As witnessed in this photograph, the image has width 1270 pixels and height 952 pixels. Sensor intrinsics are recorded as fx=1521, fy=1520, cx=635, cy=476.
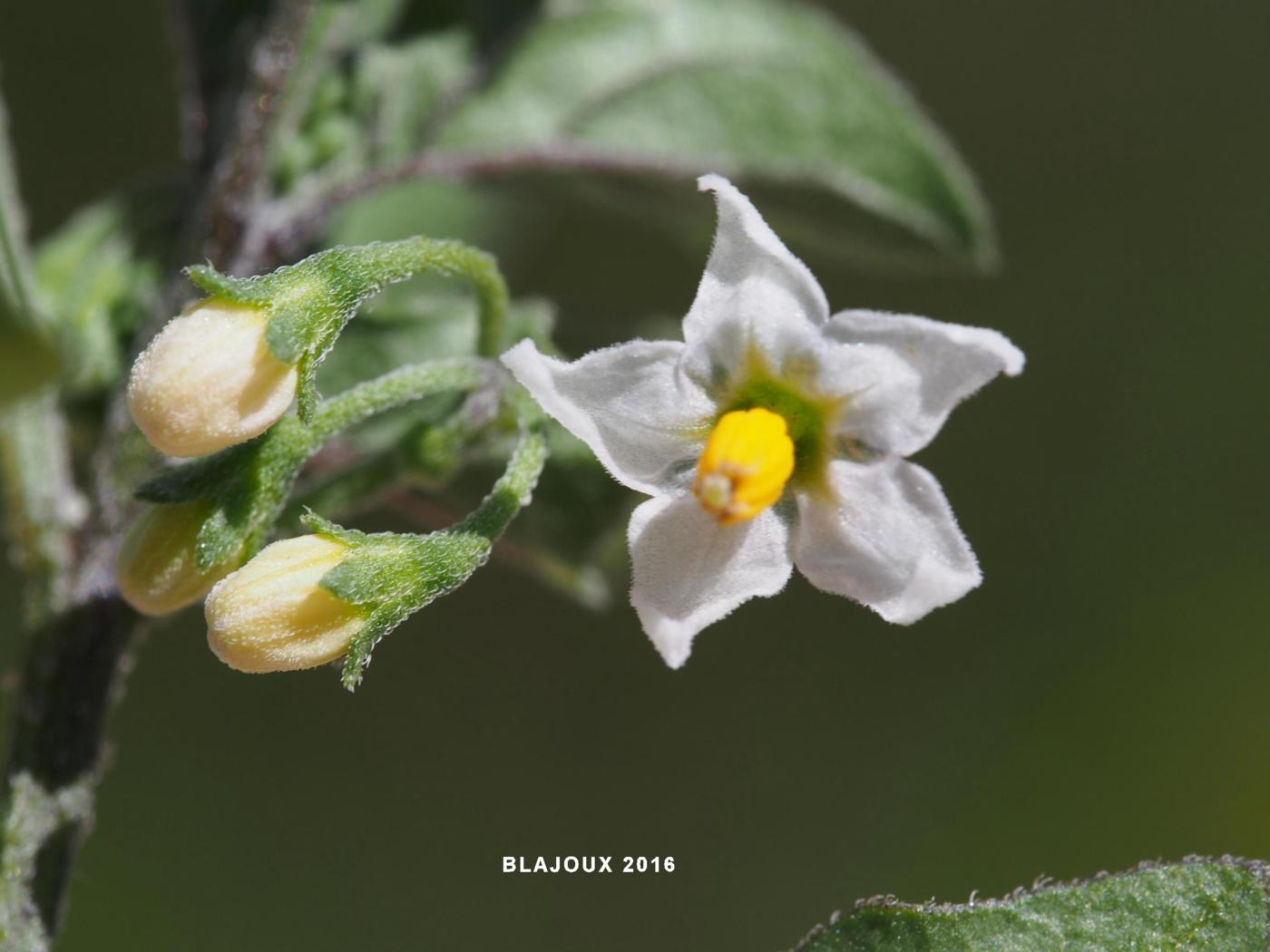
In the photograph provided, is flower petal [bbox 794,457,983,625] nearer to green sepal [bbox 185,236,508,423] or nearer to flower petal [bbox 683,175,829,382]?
flower petal [bbox 683,175,829,382]

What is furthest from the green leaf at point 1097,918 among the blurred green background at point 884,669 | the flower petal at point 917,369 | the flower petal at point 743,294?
the blurred green background at point 884,669

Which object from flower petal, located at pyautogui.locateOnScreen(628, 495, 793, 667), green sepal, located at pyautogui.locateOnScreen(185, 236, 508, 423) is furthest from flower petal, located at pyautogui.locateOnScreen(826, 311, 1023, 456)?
green sepal, located at pyautogui.locateOnScreen(185, 236, 508, 423)

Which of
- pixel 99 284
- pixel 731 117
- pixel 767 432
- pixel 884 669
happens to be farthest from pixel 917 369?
pixel 884 669

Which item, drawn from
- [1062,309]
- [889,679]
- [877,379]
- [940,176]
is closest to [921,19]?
[1062,309]

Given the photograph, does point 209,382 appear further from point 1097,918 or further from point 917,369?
point 1097,918

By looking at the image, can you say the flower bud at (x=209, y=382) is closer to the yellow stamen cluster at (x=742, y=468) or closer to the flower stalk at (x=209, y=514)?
the flower stalk at (x=209, y=514)

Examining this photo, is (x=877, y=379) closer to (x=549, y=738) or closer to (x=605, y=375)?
(x=605, y=375)
